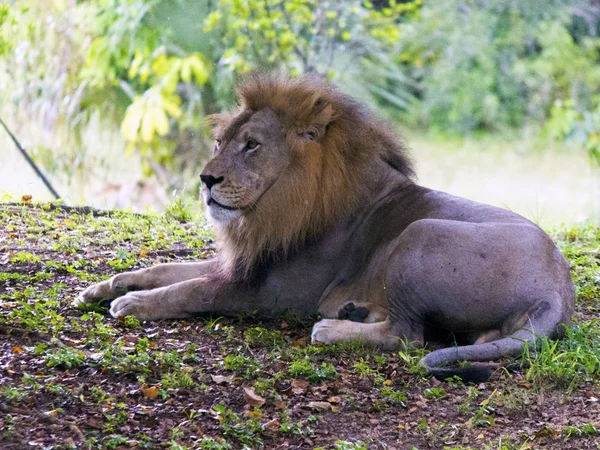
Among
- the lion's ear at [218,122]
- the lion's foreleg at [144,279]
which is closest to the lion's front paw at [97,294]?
the lion's foreleg at [144,279]

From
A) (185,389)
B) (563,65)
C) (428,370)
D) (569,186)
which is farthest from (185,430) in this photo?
(563,65)

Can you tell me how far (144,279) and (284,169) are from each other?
907 mm

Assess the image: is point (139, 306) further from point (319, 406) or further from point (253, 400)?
point (319, 406)

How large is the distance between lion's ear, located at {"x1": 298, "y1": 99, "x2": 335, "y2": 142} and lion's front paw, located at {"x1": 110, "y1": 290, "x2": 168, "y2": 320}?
107 cm

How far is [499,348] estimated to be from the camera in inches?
152

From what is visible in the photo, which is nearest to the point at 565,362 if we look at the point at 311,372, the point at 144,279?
the point at 311,372

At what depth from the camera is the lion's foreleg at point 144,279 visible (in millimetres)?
4453

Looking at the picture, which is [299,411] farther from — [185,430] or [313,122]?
[313,122]

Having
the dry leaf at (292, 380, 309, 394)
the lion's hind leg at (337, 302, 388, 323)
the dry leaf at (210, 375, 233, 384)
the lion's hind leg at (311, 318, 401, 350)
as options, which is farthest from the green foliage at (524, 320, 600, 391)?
the dry leaf at (210, 375, 233, 384)

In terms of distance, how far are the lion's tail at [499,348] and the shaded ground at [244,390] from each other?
0.06 m

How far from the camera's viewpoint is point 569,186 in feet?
42.2

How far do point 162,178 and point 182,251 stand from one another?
4.93 m

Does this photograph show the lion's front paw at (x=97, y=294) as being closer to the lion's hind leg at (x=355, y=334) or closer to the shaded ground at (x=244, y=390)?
the shaded ground at (x=244, y=390)

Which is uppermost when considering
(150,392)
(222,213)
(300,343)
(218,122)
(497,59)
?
(218,122)
